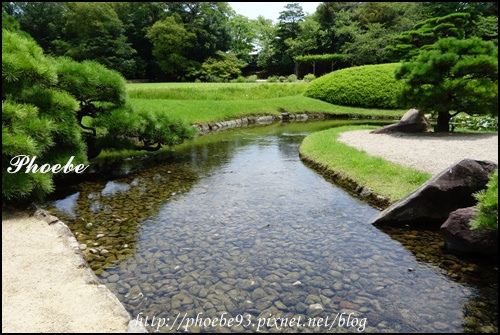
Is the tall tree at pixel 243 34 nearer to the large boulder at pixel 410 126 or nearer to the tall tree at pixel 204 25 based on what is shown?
the tall tree at pixel 204 25

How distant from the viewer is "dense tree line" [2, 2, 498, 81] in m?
41.5

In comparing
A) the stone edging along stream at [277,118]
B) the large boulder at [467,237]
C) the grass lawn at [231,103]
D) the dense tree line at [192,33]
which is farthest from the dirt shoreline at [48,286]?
the dense tree line at [192,33]

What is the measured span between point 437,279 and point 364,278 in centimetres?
88

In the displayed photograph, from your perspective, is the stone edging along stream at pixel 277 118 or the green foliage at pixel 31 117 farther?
the stone edging along stream at pixel 277 118

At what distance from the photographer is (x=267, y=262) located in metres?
4.86

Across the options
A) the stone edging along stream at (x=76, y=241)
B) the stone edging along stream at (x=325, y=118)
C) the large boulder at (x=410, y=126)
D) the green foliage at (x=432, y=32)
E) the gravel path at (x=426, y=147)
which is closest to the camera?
the stone edging along stream at (x=76, y=241)

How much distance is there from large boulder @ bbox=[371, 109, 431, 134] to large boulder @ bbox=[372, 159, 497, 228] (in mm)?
8584

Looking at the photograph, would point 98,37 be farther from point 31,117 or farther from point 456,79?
Answer: point 31,117

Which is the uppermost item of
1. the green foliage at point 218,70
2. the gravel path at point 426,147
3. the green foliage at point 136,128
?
the green foliage at point 218,70

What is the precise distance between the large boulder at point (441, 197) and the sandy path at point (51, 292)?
4.47 metres

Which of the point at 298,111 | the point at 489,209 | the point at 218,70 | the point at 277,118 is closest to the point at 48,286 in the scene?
the point at 489,209

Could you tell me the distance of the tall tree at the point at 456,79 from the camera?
1214 centimetres

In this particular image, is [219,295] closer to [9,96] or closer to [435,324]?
[435,324]

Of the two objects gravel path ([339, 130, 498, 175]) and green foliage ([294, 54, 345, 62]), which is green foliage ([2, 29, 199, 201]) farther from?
green foliage ([294, 54, 345, 62])
